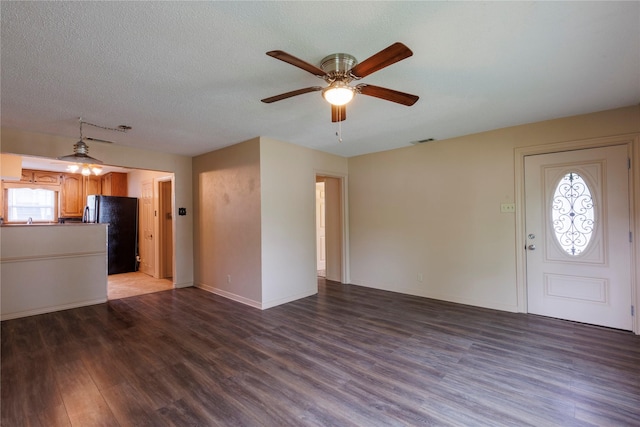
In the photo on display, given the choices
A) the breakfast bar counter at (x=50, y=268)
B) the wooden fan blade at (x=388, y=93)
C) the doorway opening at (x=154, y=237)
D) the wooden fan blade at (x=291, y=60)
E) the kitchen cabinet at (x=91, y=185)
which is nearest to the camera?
the wooden fan blade at (x=291, y=60)

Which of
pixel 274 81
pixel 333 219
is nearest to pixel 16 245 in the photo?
pixel 274 81

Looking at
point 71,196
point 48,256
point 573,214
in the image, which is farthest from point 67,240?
point 573,214

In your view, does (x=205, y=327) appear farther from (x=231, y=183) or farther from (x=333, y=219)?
(x=333, y=219)

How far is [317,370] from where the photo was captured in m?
2.46

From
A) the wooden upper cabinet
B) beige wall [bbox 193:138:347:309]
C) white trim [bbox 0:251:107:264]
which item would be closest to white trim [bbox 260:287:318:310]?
beige wall [bbox 193:138:347:309]

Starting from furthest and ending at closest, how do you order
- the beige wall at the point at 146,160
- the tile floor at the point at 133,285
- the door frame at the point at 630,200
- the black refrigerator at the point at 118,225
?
the black refrigerator at the point at 118,225
the tile floor at the point at 133,285
the beige wall at the point at 146,160
the door frame at the point at 630,200

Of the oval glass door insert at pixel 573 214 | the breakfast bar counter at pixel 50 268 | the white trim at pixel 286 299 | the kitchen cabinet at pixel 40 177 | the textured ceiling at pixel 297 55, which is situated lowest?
the white trim at pixel 286 299

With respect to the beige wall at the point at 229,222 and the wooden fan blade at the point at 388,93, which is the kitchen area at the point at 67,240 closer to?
the beige wall at the point at 229,222

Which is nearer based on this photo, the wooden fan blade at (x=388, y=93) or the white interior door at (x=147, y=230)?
the wooden fan blade at (x=388, y=93)

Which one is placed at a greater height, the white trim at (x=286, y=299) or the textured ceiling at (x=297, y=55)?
the textured ceiling at (x=297, y=55)

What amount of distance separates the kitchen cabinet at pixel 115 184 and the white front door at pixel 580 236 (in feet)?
28.4

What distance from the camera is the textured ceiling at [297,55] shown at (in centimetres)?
163

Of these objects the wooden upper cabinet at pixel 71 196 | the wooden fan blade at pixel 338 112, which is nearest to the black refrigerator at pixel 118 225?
the wooden upper cabinet at pixel 71 196

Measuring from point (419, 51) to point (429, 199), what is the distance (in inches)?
114
